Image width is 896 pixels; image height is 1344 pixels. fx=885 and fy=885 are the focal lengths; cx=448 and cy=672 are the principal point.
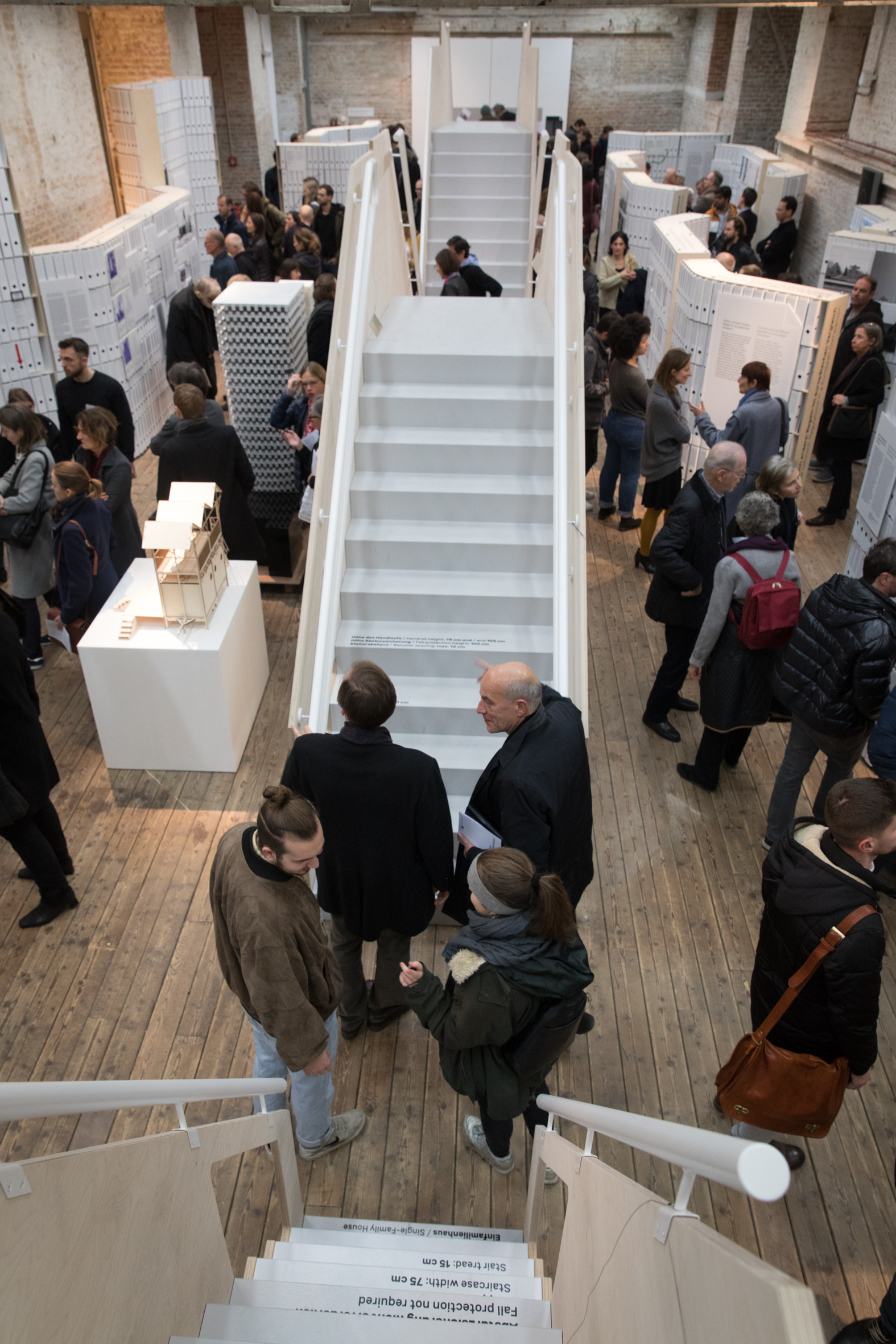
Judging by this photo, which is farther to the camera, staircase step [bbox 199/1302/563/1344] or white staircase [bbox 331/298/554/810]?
white staircase [bbox 331/298/554/810]

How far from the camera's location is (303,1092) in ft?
9.79

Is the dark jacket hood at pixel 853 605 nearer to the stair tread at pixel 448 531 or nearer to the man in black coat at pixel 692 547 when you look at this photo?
the man in black coat at pixel 692 547

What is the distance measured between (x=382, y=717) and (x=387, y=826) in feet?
1.30

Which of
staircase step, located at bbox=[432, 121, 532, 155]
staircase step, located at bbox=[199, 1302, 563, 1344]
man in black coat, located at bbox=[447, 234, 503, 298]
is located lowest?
staircase step, located at bbox=[199, 1302, 563, 1344]

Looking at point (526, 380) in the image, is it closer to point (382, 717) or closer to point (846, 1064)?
point (382, 717)

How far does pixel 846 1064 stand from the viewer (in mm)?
2805

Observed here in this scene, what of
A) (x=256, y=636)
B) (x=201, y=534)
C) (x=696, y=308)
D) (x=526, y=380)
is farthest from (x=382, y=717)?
(x=696, y=308)

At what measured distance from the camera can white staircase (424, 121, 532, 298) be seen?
8109 millimetres

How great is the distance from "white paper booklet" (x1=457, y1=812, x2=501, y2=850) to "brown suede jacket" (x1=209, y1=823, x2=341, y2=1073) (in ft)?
2.11

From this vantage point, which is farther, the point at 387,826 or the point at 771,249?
the point at 771,249

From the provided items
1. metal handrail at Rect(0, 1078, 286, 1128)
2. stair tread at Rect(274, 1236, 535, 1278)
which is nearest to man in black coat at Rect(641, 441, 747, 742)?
stair tread at Rect(274, 1236, 535, 1278)

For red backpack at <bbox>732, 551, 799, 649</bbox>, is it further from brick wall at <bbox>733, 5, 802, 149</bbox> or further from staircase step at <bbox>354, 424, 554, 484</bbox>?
brick wall at <bbox>733, 5, 802, 149</bbox>

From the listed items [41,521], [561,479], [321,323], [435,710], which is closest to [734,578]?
[561,479]

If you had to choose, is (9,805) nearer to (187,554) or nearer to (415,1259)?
(187,554)
